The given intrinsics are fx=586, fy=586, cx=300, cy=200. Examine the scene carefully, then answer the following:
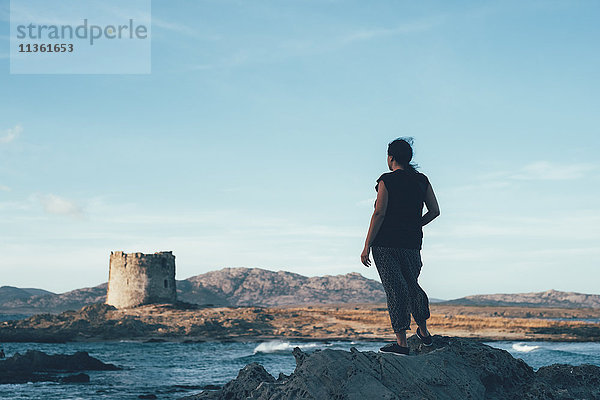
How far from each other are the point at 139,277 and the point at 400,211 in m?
44.8

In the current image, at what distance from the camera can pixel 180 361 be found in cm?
3269

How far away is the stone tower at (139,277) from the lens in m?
48.3

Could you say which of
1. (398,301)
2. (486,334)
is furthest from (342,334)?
(398,301)

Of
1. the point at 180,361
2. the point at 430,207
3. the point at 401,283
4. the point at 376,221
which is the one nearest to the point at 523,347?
the point at 180,361

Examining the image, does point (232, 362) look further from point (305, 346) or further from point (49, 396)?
point (49, 396)

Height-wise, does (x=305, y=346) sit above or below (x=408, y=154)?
below

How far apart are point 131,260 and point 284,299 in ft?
335

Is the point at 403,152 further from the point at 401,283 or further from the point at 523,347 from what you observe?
the point at 523,347

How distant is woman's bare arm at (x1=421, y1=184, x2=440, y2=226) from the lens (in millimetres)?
6641

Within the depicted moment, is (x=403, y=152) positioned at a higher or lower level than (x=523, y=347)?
higher

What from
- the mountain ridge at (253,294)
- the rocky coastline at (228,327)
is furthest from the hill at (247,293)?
the rocky coastline at (228,327)

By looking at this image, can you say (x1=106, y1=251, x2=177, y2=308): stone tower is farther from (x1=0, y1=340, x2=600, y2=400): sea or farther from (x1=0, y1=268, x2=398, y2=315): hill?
(x1=0, y1=268, x2=398, y2=315): hill

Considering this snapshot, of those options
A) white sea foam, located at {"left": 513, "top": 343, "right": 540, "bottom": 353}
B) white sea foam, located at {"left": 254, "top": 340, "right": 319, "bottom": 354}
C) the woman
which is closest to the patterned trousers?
the woman

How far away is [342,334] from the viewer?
45438 millimetres
